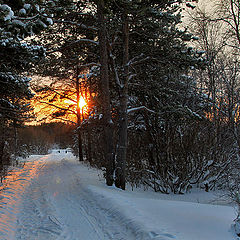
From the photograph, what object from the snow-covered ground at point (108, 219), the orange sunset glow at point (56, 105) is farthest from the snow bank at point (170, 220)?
the orange sunset glow at point (56, 105)

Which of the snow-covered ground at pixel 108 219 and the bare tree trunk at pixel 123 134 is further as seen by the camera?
the bare tree trunk at pixel 123 134

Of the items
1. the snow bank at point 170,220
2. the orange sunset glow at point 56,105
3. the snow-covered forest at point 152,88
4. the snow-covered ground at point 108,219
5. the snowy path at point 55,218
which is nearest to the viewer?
the snow bank at point 170,220

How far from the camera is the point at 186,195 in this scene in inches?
348

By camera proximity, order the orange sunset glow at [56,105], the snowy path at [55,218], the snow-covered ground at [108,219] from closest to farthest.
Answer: the snow-covered ground at [108,219], the snowy path at [55,218], the orange sunset glow at [56,105]

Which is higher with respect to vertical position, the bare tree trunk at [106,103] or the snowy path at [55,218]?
the bare tree trunk at [106,103]

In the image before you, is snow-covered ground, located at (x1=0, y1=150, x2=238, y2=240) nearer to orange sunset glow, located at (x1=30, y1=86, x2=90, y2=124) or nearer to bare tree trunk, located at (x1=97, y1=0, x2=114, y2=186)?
bare tree trunk, located at (x1=97, y1=0, x2=114, y2=186)

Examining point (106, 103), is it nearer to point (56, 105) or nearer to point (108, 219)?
point (108, 219)

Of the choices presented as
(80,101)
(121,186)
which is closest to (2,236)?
(121,186)

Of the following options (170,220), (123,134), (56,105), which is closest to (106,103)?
(123,134)

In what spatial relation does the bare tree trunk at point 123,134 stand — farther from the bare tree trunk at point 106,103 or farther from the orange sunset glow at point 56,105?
the orange sunset glow at point 56,105

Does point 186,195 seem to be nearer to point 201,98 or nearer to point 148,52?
point 201,98

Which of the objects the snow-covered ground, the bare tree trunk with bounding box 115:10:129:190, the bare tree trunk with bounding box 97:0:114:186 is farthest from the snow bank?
the bare tree trunk with bounding box 97:0:114:186

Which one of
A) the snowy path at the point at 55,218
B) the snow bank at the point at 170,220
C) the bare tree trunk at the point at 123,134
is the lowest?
the snowy path at the point at 55,218

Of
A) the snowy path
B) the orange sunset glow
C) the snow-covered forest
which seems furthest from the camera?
the orange sunset glow
